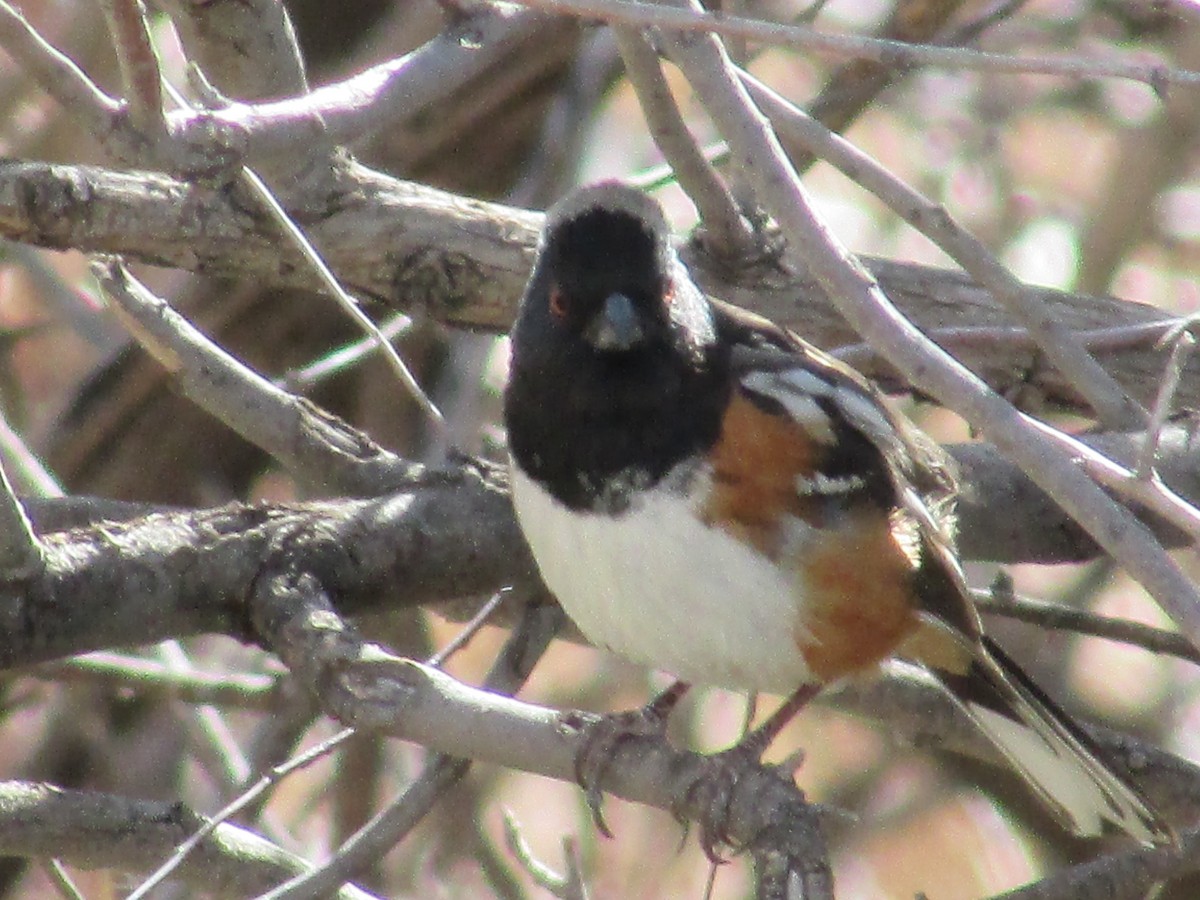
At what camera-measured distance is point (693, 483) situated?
8.21 ft

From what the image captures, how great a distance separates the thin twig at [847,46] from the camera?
5.66ft

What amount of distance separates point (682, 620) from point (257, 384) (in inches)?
34.6

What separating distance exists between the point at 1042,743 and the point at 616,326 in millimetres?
1150

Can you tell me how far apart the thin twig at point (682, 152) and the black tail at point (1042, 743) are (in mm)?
892

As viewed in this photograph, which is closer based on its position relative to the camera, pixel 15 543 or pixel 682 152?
→ pixel 15 543

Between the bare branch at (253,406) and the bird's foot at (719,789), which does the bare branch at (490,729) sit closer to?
the bird's foot at (719,789)

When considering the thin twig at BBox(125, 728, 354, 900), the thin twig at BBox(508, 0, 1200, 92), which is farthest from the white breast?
the thin twig at BBox(508, 0, 1200, 92)

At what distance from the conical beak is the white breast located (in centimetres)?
23

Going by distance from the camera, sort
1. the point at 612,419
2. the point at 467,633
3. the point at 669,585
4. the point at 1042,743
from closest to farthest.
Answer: the point at 669,585
the point at 612,419
the point at 467,633
the point at 1042,743

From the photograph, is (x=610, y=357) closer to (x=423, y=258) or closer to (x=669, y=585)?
(x=669, y=585)

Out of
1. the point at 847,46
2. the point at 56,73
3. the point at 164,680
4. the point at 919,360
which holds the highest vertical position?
the point at 847,46

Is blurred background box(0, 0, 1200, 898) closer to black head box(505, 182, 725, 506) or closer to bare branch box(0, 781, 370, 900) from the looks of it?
black head box(505, 182, 725, 506)

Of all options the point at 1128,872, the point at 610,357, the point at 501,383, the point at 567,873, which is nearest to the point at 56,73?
the point at 610,357

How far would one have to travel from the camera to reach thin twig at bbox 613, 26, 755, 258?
9.00ft
